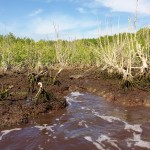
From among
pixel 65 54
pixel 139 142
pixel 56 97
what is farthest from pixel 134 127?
pixel 65 54

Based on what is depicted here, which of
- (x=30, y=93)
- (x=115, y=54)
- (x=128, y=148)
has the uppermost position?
(x=115, y=54)

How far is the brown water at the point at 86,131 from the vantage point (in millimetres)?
6227

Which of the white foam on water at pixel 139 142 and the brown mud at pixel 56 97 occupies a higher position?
the brown mud at pixel 56 97

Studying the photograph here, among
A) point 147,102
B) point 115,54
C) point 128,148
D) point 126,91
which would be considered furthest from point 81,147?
point 115,54

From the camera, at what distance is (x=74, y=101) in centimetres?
1089

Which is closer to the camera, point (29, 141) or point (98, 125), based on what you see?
point (29, 141)

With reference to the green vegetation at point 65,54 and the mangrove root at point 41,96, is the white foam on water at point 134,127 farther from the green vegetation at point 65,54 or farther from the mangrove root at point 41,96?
the green vegetation at point 65,54

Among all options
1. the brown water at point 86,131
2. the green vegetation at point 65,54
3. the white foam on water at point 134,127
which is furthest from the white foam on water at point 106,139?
the green vegetation at point 65,54

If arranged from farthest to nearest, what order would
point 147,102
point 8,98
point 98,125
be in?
point 147,102 < point 8,98 < point 98,125

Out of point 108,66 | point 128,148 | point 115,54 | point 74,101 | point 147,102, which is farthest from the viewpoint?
point 108,66

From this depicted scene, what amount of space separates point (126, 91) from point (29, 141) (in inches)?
211

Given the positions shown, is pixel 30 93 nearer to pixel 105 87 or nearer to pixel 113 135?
pixel 105 87

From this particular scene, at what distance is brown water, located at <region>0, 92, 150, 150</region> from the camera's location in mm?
6227

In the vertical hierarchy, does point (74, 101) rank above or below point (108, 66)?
below
